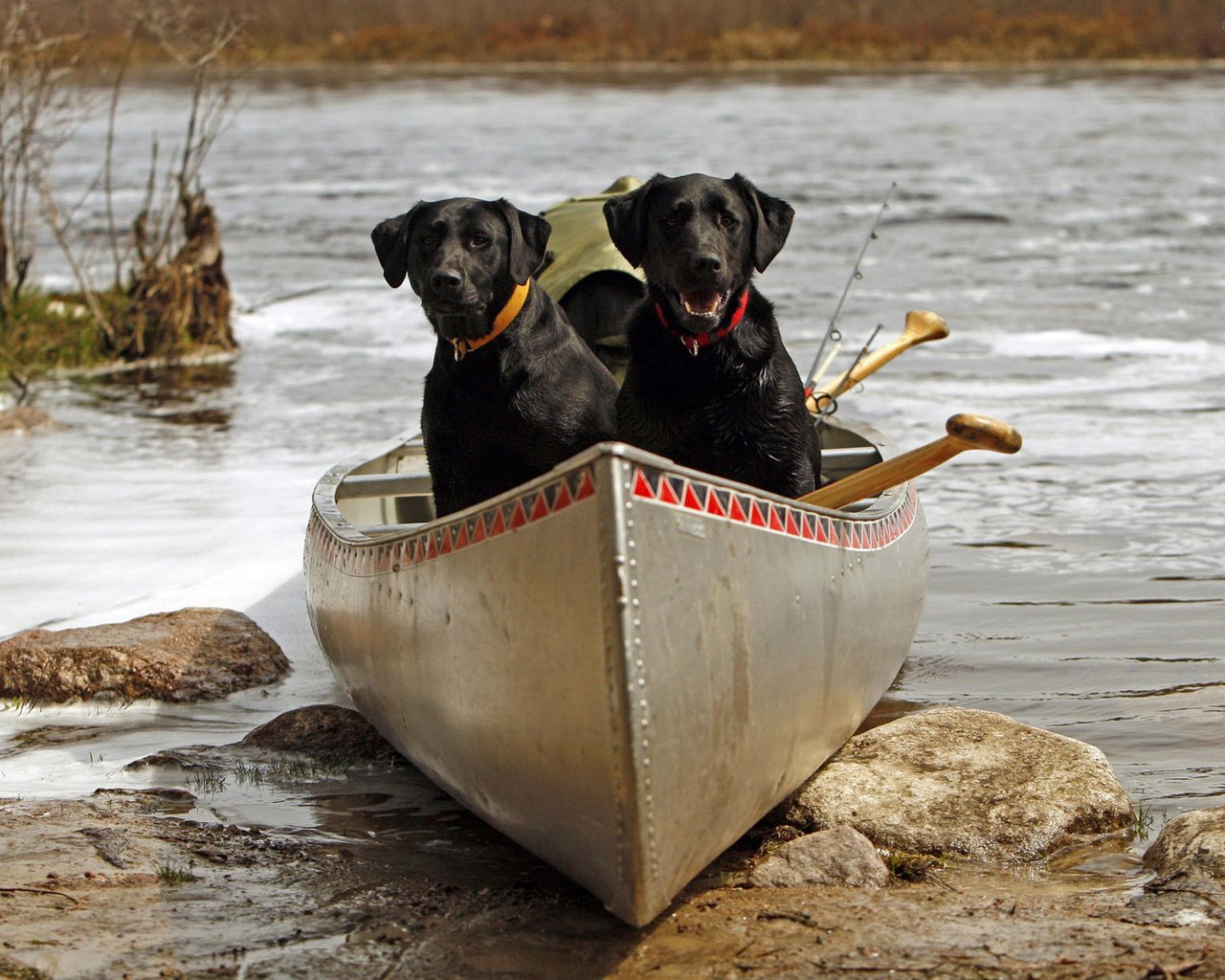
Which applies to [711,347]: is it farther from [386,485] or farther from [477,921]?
[386,485]

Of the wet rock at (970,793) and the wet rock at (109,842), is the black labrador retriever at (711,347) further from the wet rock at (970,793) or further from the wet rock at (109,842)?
the wet rock at (109,842)

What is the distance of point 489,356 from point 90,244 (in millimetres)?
10221

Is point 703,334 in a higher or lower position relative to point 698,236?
lower

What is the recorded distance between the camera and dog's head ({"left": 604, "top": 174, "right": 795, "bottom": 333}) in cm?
508

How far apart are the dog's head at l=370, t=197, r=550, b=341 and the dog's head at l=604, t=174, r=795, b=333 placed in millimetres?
308

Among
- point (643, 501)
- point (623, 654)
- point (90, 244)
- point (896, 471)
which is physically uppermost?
point (90, 244)

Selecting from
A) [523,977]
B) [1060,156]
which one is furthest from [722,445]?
[1060,156]

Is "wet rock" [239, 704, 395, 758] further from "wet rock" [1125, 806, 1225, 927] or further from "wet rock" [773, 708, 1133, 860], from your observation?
"wet rock" [1125, 806, 1225, 927]

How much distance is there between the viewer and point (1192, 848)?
468cm

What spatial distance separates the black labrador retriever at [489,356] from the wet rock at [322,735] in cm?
88

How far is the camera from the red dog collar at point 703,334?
5211 millimetres

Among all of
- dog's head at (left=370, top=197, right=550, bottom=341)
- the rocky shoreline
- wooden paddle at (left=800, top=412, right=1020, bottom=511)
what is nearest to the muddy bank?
the rocky shoreline

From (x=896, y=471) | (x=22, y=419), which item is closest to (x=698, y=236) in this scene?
(x=896, y=471)

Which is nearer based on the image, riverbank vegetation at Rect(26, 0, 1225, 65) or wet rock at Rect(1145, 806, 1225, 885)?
wet rock at Rect(1145, 806, 1225, 885)
